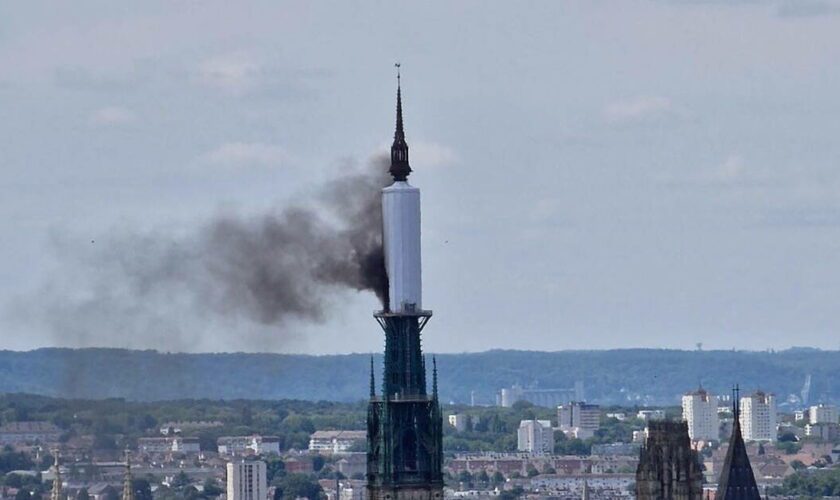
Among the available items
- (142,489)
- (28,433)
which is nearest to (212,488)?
(142,489)

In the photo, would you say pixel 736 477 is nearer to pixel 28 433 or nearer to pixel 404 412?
pixel 404 412

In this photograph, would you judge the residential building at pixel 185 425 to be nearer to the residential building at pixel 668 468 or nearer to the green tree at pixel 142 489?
the green tree at pixel 142 489

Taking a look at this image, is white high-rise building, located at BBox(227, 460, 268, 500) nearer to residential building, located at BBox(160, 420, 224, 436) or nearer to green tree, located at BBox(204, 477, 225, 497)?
green tree, located at BBox(204, 477, 225, 497)

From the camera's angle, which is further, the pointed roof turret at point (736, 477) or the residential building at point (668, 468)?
the residential building at point (668, 468)

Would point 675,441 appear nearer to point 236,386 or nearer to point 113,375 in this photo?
point 113,375

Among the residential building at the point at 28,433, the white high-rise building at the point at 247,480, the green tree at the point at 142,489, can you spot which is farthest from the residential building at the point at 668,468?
the white high-rise building at the point at 247,480

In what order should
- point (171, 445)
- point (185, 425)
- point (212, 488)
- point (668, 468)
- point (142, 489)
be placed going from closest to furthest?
point (668, 468) → point (185, 425) → point (142, 489) → point (171, 445) → point (212, 488)

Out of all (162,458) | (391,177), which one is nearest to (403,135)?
(391,177)
